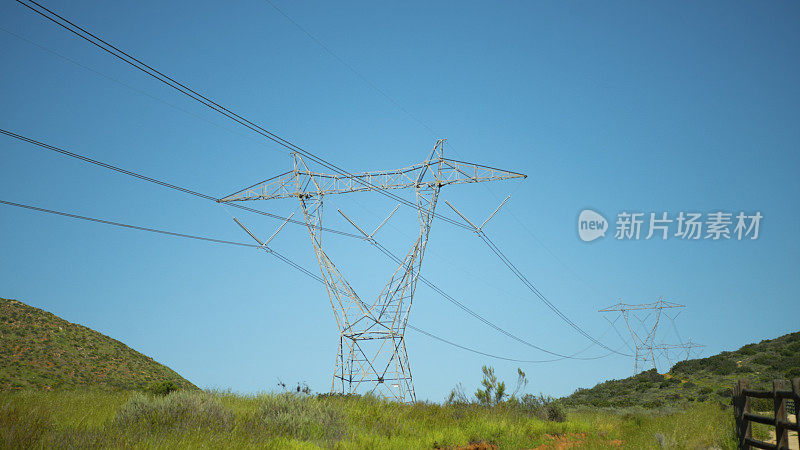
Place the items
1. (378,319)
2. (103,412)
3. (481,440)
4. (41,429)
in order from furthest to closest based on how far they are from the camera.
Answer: (378,319) → (481,440) → (103,412) → (41,429)

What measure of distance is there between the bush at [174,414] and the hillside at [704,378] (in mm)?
26328

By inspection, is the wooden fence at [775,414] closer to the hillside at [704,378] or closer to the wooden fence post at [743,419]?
the wooden fence post at [743,419]

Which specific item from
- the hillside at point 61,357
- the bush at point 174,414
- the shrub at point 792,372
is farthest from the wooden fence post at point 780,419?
the hillside at point 61,357

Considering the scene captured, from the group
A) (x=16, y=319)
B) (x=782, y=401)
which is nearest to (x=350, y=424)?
(x=782, y=401)

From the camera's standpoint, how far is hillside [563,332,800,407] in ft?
107

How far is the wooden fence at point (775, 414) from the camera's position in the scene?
33.4 ft

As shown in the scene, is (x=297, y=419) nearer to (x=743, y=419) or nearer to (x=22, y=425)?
(x=22, y=425)

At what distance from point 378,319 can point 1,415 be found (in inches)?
606

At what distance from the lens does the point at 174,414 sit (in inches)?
423

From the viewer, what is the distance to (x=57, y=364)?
35.7 m

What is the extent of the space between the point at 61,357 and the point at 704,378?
45.4m

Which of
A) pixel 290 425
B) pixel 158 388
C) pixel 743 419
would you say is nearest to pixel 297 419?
pixel 290 425

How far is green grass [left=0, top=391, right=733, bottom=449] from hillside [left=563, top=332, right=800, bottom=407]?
1616 centimetres

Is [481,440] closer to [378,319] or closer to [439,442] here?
[439,442]
